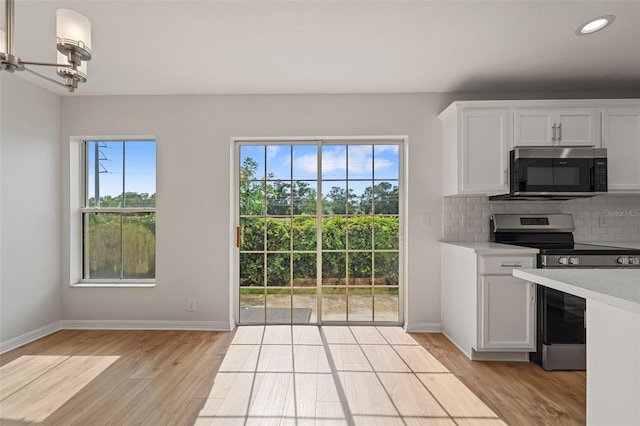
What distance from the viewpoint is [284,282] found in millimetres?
3656

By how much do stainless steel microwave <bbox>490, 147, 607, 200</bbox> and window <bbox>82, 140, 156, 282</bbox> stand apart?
3550mm

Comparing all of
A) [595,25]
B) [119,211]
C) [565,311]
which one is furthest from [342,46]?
[119,211]

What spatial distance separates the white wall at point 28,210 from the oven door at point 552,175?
433 centimetres

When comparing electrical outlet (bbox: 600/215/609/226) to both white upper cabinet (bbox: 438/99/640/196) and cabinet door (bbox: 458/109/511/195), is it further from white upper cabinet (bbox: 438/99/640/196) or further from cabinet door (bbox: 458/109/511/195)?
cabinet door (bbox: 458/109/511/195)

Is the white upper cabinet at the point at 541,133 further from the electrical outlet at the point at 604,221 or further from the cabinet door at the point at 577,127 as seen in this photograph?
the electrical outlet at the point at 604,221

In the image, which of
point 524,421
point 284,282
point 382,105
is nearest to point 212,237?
point 284,282

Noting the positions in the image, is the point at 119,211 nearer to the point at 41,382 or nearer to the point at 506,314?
the point at 41,382

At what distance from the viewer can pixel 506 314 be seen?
269cm

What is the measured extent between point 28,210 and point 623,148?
5.31 metres

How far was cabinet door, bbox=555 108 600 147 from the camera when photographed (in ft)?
9.74

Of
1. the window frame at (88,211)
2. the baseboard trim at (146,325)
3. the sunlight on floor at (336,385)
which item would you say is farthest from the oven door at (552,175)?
the window frame at (88,211)

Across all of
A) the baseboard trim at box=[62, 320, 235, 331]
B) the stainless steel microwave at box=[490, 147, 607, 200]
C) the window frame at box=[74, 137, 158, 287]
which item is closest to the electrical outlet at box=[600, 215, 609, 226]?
the stainless steel microwave at box=[490, 147, 607, 200]

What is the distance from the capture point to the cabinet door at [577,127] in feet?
9.74

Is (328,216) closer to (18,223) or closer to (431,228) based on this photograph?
(431,228)
